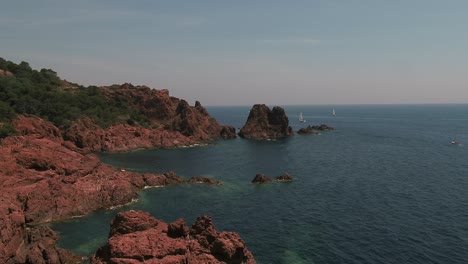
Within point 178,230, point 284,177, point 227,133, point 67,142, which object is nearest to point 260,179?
point 284,177

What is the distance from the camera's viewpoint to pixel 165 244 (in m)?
38.9

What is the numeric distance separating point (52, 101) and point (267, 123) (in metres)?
97.3

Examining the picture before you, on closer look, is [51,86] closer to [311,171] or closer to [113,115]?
[113,115]

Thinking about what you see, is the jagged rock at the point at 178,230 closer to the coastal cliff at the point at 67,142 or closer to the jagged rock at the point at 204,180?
the coastal cliff at the point at 67,142

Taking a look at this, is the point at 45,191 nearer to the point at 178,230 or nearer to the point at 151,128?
the point at 178,230

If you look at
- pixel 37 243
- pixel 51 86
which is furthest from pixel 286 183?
pixel 51 86

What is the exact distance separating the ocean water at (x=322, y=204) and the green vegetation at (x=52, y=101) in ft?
82.3

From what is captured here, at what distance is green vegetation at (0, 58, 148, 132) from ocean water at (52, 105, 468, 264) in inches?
987

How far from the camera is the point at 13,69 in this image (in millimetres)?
149375

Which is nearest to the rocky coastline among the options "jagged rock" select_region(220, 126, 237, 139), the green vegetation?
the green vegetation

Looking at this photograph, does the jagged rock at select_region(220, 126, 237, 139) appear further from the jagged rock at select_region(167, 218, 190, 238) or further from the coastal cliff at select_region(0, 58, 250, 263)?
the jagged rock at select_region(167, 218, 190, 238)

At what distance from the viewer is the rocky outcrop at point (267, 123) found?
180875 millimetres

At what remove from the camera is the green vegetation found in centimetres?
11269

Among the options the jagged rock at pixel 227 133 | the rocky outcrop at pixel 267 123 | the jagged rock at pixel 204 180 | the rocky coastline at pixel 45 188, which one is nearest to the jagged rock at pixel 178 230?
the rocky coastline at pixel 45 188
